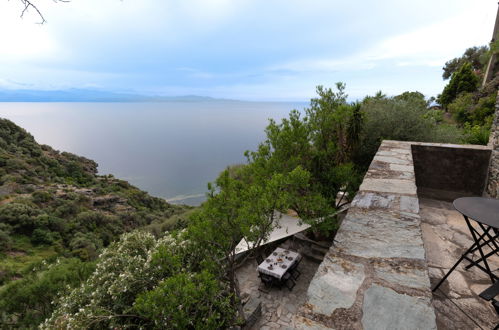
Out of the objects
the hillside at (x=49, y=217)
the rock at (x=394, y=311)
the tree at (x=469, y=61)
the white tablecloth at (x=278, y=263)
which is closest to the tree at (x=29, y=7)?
the rock at (x=394, y=311)

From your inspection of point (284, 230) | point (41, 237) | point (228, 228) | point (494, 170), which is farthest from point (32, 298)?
point (41, 237)

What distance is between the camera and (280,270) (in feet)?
17.1

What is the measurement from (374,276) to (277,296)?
462cm

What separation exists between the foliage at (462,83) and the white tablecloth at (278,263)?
2243cm

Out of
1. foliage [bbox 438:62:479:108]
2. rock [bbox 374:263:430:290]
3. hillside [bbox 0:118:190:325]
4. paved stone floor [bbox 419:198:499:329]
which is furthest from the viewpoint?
foliage [bbox 438:62:479:108]

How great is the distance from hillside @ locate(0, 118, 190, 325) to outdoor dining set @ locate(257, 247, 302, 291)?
21.5 feet

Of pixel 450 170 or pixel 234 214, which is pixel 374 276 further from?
pixel 450 170

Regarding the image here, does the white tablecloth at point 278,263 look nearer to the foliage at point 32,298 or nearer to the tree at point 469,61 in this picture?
the foliage at point 32,298

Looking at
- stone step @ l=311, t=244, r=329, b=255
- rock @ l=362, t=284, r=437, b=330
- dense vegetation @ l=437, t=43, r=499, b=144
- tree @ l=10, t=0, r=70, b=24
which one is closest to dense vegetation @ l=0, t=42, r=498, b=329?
dense vegetation @ l=437, t=43, r=499, b=144

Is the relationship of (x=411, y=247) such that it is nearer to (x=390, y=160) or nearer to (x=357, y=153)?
(x=390, y=160)

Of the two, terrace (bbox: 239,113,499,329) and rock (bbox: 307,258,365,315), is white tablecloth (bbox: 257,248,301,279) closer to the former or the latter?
terrace (bbox: 239,113,499,329)

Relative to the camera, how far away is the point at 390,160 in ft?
12.5

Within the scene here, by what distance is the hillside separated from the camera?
25.6 feet

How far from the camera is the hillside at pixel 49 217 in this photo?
7.79 meters
